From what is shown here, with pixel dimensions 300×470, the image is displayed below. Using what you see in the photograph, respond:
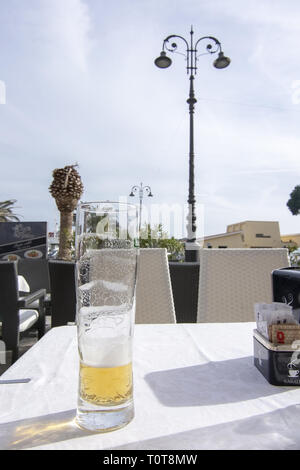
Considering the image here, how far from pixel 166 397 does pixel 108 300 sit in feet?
0.64

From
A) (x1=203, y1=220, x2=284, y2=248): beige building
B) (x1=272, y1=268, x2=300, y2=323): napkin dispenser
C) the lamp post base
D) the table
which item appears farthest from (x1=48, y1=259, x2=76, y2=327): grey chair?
(x1=203, y1=220, x2=284, y2=248): beige building

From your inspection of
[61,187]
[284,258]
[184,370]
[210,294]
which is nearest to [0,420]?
[184,370]

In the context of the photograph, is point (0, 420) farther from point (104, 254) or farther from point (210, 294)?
point (210, 294)

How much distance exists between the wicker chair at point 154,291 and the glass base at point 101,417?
1.21 metres

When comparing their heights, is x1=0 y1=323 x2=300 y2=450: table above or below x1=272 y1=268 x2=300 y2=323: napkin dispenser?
below

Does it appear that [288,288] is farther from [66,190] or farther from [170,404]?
[66,190]

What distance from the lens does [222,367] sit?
2.08 feet

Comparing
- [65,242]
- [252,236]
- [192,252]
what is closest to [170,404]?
[192,252]

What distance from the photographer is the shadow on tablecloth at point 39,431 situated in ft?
1.22

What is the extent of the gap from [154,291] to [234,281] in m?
0.43

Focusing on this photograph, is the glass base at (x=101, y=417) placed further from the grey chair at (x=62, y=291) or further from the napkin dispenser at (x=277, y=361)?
the grey chair at (x=62, y=291)

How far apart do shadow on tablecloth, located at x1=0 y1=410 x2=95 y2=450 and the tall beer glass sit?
0.7 inches

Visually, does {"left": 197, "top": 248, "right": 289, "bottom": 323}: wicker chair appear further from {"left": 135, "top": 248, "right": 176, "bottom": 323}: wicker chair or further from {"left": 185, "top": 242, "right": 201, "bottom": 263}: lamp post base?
{"left": 185, "top": 242, "right": 201, "bottom": 263}: lamp post base

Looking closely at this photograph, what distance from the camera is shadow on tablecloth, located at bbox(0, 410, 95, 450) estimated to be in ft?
1.22
